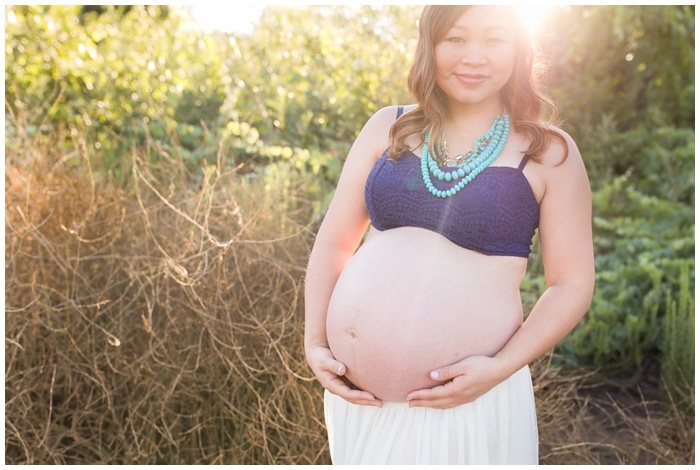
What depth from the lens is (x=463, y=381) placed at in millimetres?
1609

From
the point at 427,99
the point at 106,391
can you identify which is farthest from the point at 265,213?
the point at 427,99

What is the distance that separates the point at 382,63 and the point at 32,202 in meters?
2.21

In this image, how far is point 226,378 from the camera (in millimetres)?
2822

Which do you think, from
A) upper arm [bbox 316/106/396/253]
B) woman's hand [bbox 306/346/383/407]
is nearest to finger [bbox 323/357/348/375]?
woman's hand [bbox 306/346/383/407]

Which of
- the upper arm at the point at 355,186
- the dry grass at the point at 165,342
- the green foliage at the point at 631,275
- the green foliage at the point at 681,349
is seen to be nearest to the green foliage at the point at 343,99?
the green foliage at the point at 631,275

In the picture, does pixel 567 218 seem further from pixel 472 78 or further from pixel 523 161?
pixel 472 78

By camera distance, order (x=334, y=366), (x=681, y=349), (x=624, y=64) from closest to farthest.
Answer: (x=334, y=366), (x=681, y=349), (x=624, y=64)

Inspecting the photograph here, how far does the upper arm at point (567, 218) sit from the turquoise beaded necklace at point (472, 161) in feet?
0.37

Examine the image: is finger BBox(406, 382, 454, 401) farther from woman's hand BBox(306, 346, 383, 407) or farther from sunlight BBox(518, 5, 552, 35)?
sunlight BBox(518, 5, 552, 35)

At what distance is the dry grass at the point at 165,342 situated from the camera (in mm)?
2785

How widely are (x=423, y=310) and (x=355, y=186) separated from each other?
1.16ft

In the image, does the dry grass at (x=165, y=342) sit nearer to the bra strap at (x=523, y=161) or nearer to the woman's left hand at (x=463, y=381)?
the woman's left hand at (x=463, y=381)

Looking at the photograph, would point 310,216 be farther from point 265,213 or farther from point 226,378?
point 226,378

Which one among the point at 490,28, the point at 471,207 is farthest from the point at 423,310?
the point at 490,28
